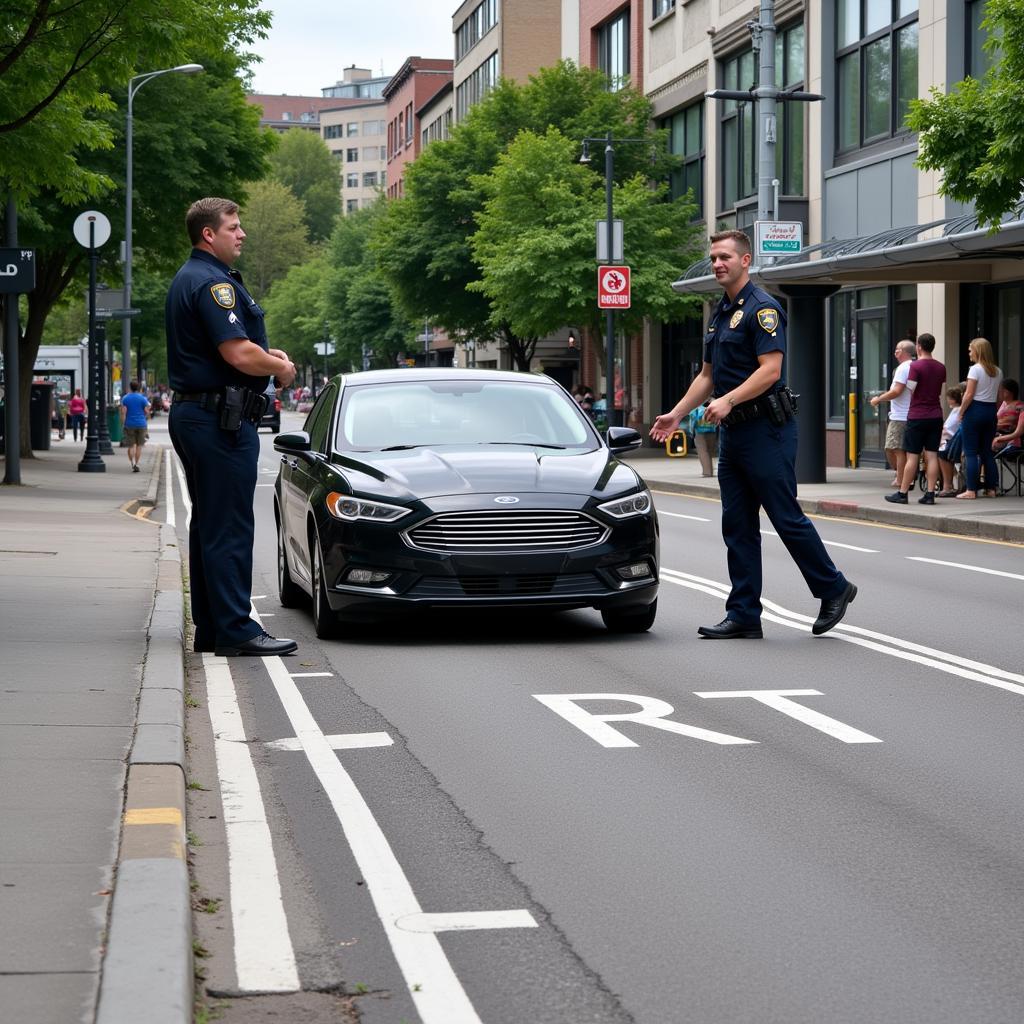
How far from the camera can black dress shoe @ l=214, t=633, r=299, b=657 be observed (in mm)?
9586

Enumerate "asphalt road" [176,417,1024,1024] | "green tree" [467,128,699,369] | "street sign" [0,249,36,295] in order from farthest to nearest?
"green tree" [467,128,699,369], "street sign" [0,249,36,295], "asphalt road" [176,417,1024,1024]

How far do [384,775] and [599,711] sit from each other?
157 cm

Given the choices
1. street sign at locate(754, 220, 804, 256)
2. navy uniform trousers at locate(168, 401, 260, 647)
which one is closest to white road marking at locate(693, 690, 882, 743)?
navy uniform trousers at locate(168, 401, 260, 647)

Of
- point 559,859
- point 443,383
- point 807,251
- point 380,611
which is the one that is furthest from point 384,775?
point 807,251

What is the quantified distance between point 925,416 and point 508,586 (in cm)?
1238

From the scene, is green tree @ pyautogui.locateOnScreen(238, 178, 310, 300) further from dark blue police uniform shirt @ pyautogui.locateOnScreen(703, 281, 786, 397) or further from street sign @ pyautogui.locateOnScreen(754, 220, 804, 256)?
dark blue police uniform shirt @ pyautogui.locateOnScreen(703, 281, 786, 397)

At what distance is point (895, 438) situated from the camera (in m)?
23.0

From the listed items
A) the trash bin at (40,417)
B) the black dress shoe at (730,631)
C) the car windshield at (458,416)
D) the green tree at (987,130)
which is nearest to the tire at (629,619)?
the black dress shoe at (730,631)

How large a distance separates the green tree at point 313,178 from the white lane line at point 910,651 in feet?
485

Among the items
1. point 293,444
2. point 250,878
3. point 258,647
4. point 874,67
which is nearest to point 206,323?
point 258,647

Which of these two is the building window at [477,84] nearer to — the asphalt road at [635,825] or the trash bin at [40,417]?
the trash bin at [40,417]

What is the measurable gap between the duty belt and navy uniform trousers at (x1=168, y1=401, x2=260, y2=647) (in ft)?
0.10

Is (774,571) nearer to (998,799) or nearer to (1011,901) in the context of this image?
(998,799)

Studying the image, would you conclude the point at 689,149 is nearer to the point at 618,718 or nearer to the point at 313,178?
the point at 618,718
